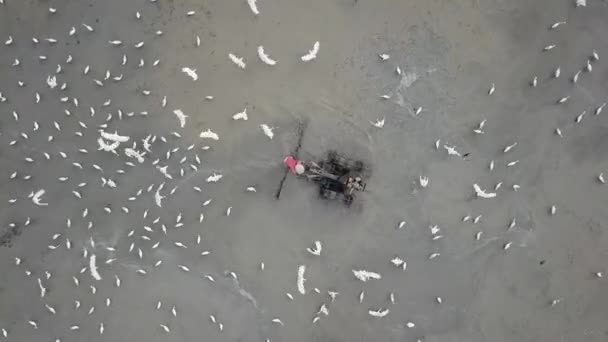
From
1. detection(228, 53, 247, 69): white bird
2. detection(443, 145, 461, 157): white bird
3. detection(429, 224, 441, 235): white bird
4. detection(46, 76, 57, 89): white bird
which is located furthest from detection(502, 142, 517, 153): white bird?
detection(46, 76, 57, 89): white bird

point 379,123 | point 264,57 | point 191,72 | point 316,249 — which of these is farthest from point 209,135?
point 379,123

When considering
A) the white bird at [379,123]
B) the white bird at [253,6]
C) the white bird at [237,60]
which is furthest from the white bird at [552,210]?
the white bird at [253,6]

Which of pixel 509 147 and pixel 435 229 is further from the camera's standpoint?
Answer: pixel 435 229

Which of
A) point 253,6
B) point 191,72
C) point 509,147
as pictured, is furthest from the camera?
point 191,72

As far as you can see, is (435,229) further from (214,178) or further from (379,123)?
(214,178)

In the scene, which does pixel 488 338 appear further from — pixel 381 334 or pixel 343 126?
pixel 343 126

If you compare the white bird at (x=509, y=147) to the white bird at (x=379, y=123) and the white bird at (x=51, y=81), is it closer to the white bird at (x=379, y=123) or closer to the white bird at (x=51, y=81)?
the white bird at (x=379, y=123)

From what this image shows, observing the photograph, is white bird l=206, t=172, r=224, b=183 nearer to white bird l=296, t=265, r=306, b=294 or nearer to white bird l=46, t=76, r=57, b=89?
white bird l=296, t=265, r=306, b=294
